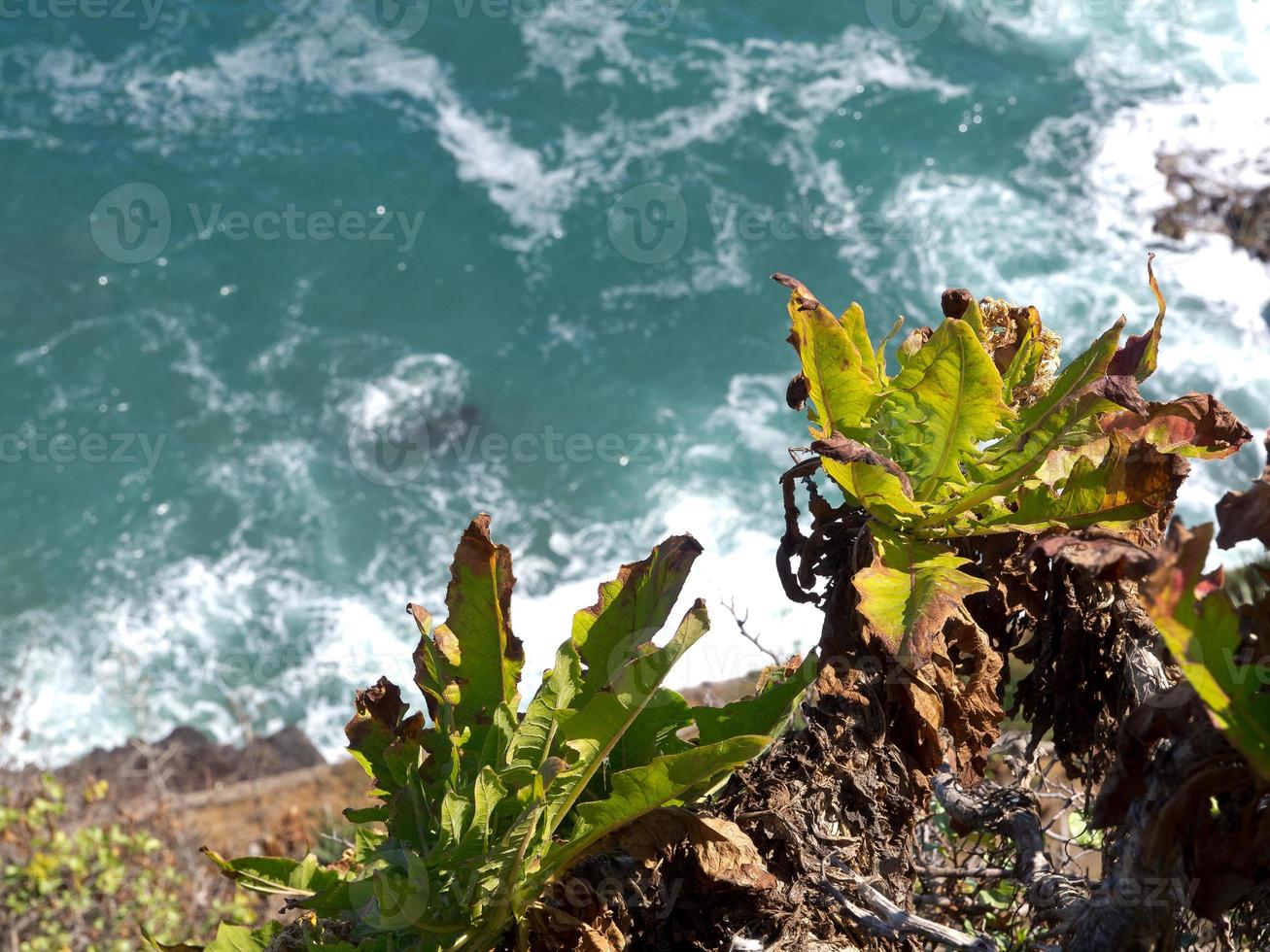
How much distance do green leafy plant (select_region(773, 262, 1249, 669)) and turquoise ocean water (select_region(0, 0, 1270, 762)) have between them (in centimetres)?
583

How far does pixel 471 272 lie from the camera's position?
12.6 m

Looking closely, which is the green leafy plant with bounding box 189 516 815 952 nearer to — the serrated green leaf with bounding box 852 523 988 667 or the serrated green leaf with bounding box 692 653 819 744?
the serrated green leaf with bounding box 692 653 819 744

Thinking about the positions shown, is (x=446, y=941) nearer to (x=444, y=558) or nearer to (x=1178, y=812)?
(x=1178, y=812)

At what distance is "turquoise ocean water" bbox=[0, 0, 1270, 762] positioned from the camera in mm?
10320

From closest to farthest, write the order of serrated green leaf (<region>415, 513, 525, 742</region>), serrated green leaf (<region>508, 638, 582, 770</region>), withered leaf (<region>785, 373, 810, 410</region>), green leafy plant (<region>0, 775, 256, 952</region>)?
serrated green leaf (<region>508, 638, 582, 770</region>) → serrated green leaf (<region>415, 513, 525, 742</region>) → withered leaf (<region>785, 373, 810, 410</region>) → green leafy plant (<region>0, 775, 256, 952</region>)

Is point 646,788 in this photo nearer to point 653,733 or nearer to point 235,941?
point 653,733

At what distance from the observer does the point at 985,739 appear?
2037mm

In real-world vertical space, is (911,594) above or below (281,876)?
above

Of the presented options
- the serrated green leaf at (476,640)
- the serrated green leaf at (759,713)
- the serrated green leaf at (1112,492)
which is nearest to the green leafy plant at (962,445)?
the serrated green leaf at (1112,492)

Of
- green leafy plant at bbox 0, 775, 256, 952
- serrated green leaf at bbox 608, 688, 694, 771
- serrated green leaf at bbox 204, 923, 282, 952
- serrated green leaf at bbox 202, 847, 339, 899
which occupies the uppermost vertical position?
serrated green leaf at bbox 608, 688, 694, 771

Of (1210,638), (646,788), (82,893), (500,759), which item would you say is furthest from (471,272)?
(1210,638)

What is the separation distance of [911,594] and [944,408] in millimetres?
379

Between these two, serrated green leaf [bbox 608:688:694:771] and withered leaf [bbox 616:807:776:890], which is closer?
withered leaf [bbox 616:807:776:890]

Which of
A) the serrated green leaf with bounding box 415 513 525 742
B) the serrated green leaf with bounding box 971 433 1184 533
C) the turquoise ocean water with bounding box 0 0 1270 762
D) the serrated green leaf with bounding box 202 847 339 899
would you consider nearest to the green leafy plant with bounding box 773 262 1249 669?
the serrated green leaf with bounding box 971 433 1184 533
